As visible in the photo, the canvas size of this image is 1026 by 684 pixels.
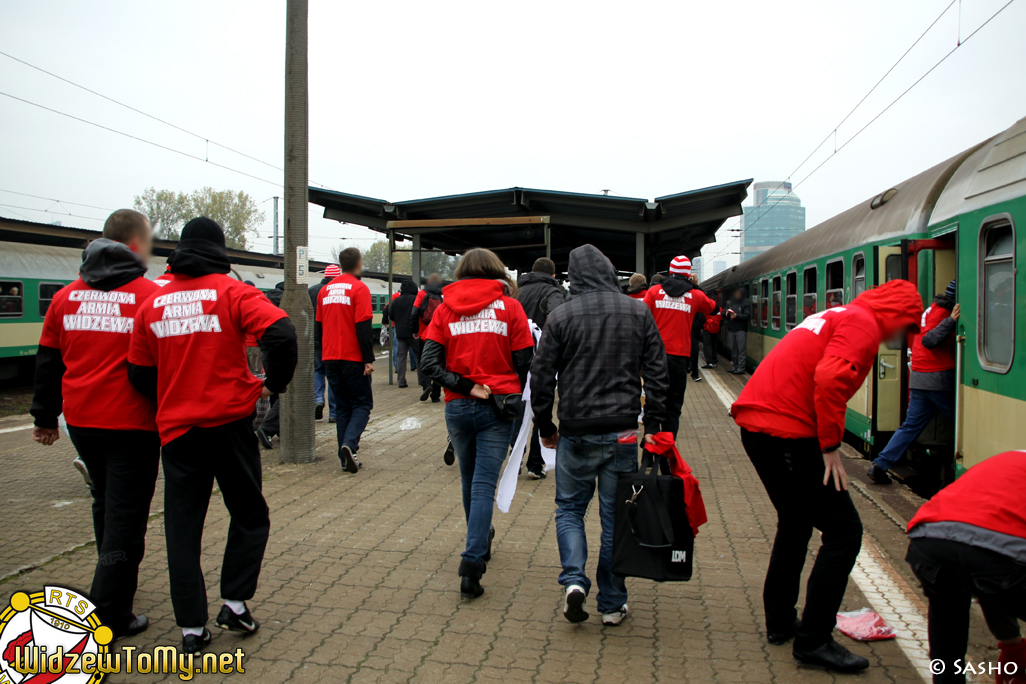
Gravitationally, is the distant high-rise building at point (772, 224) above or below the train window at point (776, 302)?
above

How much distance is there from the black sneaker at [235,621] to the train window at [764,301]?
13392 millimetres

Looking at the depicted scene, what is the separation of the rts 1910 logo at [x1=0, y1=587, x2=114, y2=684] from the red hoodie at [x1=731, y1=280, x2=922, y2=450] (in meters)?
3.10

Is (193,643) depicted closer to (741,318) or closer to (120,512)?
(120,512)

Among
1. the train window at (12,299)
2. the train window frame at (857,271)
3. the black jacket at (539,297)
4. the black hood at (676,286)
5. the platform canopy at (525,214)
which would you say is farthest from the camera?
the train window at (12,299)

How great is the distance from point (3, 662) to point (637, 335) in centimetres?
314

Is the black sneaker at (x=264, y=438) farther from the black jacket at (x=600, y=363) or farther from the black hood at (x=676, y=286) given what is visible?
the black jacket at (x=600, y=363)

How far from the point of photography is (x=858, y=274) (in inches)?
335

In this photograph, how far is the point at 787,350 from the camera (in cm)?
330

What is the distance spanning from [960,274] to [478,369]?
13.9 ft

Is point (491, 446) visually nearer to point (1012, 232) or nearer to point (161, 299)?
point (161, 299)

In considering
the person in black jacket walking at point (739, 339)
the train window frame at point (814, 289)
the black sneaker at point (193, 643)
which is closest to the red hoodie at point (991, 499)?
the black sneaker at point (193, 643)

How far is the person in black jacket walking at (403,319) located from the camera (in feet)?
40.6

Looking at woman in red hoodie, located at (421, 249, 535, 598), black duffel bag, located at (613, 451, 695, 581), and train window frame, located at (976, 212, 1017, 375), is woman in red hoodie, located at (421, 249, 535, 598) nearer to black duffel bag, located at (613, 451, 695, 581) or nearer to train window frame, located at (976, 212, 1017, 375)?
black duffel bag, located at (613, 451, 695, 581)

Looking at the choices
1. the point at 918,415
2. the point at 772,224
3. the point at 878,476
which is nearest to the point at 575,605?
the point at 918,415
